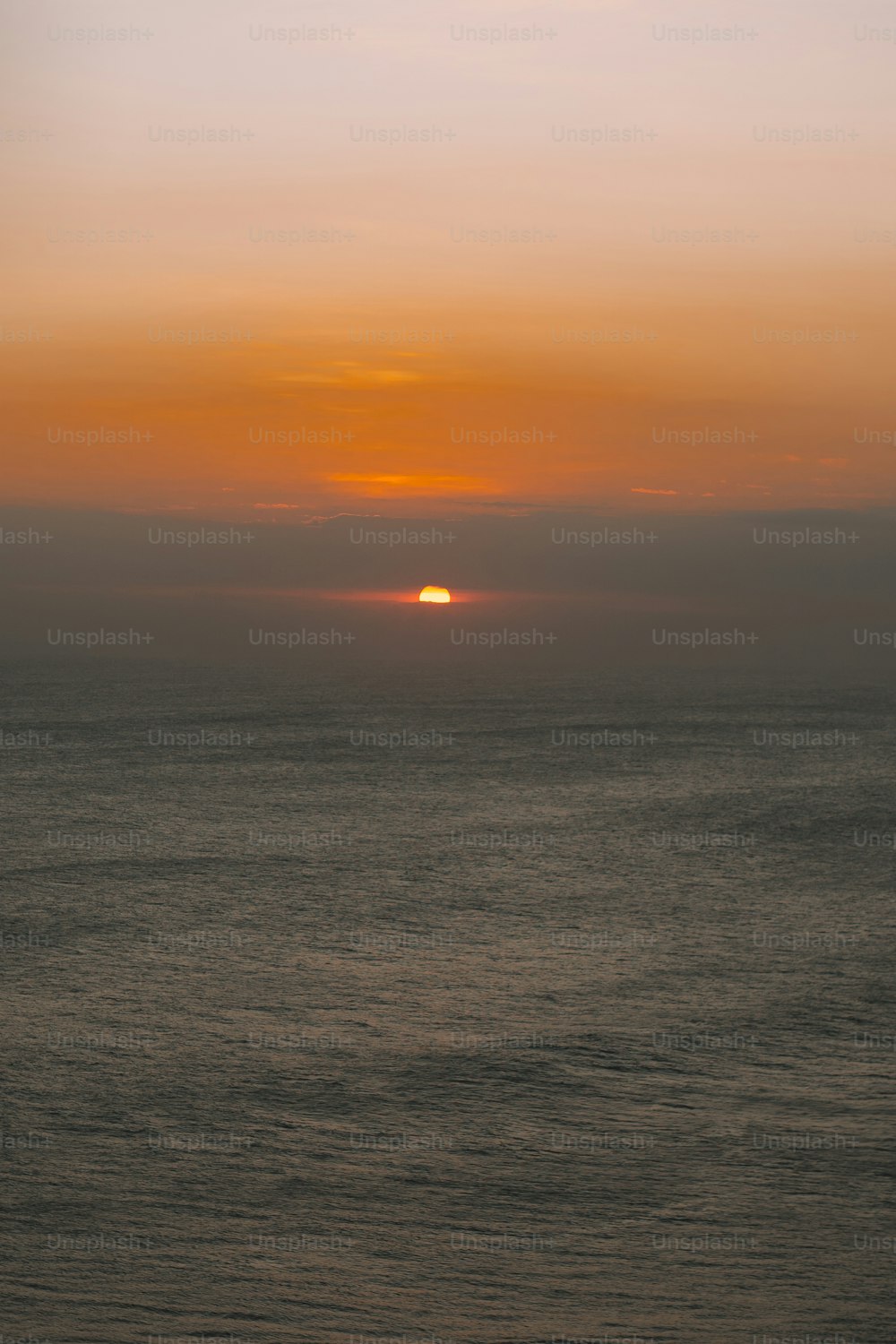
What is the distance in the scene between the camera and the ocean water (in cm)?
1356

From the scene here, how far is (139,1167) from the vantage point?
16.7 m

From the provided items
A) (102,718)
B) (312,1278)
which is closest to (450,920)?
(312,1278)

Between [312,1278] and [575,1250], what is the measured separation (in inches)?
127

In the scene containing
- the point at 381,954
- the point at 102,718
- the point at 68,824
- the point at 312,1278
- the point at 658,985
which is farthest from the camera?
the point at 102,718

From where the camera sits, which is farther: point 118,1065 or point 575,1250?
point 118,1065

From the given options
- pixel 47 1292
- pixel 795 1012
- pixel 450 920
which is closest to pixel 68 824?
pixel 450 920

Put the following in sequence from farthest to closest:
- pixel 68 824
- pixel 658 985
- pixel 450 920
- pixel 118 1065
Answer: pixel 68 824 < pixel 450 920 < pixel 658 985 < pixel 118 1065

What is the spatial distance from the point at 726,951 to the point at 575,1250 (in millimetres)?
17046

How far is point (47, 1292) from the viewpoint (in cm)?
1328

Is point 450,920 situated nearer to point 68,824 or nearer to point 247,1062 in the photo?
point 247,1062

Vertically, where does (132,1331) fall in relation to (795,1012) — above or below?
above

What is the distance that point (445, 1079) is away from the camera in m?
20.5

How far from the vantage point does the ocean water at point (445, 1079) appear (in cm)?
1356

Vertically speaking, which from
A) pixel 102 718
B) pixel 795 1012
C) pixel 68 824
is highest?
pixel 795 1012
